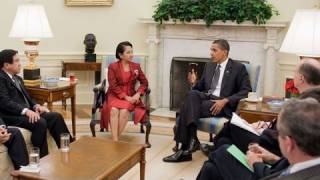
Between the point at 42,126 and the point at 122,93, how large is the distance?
3.58 ft

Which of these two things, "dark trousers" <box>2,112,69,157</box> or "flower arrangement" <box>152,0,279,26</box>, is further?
"flower arrangement" <box>152,0,279,26</box>

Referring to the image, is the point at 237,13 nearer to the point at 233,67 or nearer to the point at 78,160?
the point at 233,67

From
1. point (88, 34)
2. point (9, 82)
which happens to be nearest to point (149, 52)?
point (88, 34)

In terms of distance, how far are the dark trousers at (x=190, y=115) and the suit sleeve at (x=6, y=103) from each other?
1.48 m

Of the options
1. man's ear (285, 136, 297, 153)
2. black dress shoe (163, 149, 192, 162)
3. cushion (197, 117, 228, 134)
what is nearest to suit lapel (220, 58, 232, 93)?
cushion (197, 117, 228, 134)

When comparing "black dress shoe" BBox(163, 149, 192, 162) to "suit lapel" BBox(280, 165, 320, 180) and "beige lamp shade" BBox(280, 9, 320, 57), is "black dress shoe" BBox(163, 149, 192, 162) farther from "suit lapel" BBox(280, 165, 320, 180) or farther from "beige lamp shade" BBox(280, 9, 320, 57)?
"suit lapel" BBox(280, 165, 320, 180)

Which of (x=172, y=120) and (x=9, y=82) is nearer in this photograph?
(x=9, y=82)

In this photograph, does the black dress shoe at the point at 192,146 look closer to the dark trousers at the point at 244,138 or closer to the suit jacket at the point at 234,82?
the suit jacket at the point at 234,82

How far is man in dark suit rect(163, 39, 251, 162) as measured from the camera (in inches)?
160

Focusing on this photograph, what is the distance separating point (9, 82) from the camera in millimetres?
3863

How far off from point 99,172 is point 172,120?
302cm

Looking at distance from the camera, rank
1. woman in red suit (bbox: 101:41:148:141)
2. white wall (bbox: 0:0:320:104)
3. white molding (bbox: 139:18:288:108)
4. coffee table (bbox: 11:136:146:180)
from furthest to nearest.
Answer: white wall (bbox: 0:0:320:104)
white molding (bbox: 139:18:288:108)
woman in red suit (bbox: 101:41:148:141)
coffee table (bbox: 11:136:146:180)

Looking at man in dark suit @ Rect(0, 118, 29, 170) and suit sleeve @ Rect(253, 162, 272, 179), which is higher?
suit sleeve @ Rect(253, 162, 272, 179)

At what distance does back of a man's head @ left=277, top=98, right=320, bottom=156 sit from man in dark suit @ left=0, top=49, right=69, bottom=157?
2614 millimetres
